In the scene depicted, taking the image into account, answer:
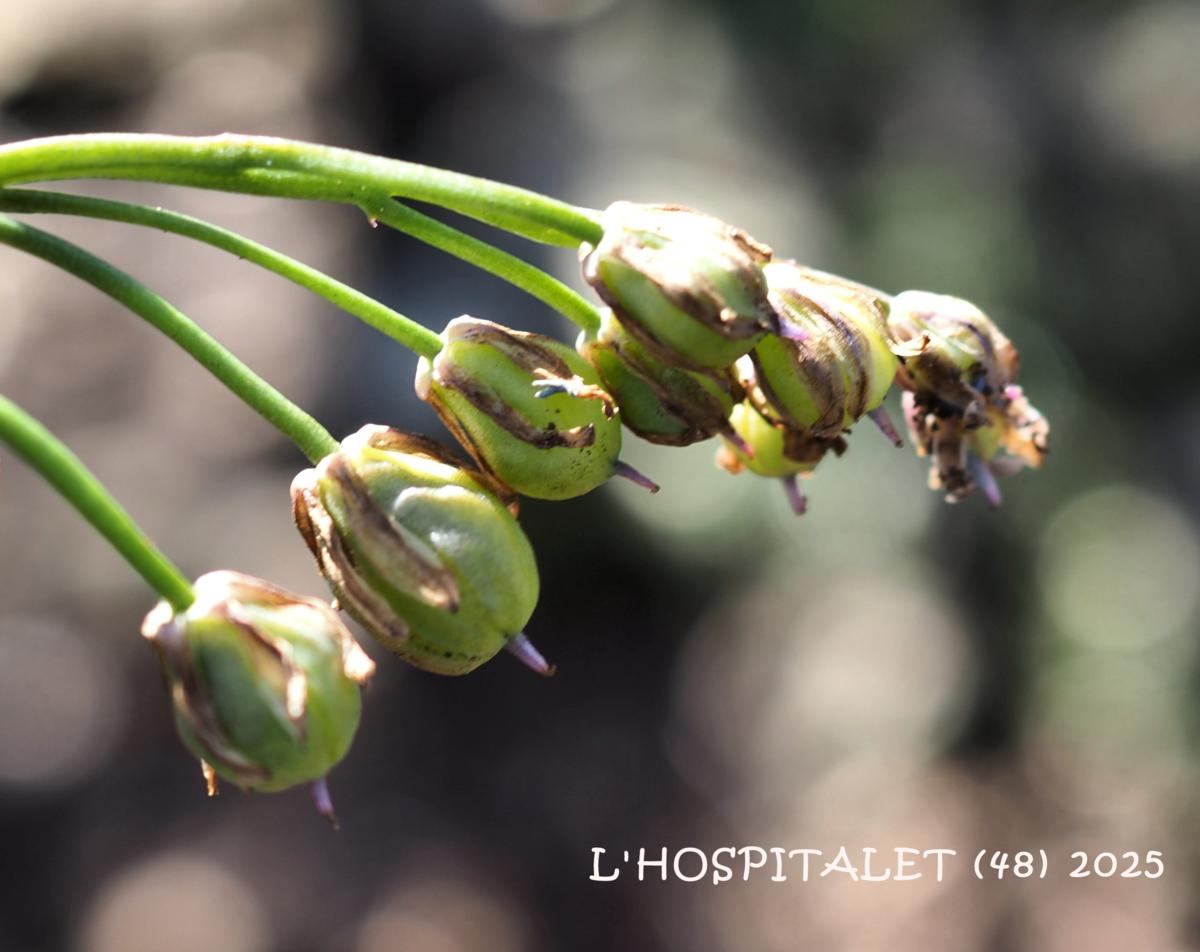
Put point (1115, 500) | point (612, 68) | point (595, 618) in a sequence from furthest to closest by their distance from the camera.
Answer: point (612, 68) → point (595, 618) → point (1115, 500)

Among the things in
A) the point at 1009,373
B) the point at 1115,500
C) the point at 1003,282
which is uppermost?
the point at 1003,282

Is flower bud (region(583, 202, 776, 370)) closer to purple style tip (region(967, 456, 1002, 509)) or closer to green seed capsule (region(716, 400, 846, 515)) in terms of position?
green seed capsule (region(716, 400, 846, 515))

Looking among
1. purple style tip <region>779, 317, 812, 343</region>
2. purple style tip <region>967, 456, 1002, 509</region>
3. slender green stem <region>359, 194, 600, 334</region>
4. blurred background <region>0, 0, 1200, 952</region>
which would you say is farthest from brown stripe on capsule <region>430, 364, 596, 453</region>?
blurred background <region>0, 0, 1200, 952</region>

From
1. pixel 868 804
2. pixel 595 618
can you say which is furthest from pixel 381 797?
pixel 868 804

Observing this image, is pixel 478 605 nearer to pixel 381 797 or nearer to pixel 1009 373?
pixel 1009 373

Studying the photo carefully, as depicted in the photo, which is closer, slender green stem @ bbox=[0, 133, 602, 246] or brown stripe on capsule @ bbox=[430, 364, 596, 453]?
slender green stem @ bbox=[0, 133, 602, 246]

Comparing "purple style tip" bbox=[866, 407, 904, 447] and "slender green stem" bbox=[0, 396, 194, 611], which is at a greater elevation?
"purple style tip" bbox=[866, 407, 904, 447]

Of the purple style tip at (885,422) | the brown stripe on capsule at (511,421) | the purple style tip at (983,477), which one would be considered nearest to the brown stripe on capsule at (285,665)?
the brown stripe on capsule at (511,421)
